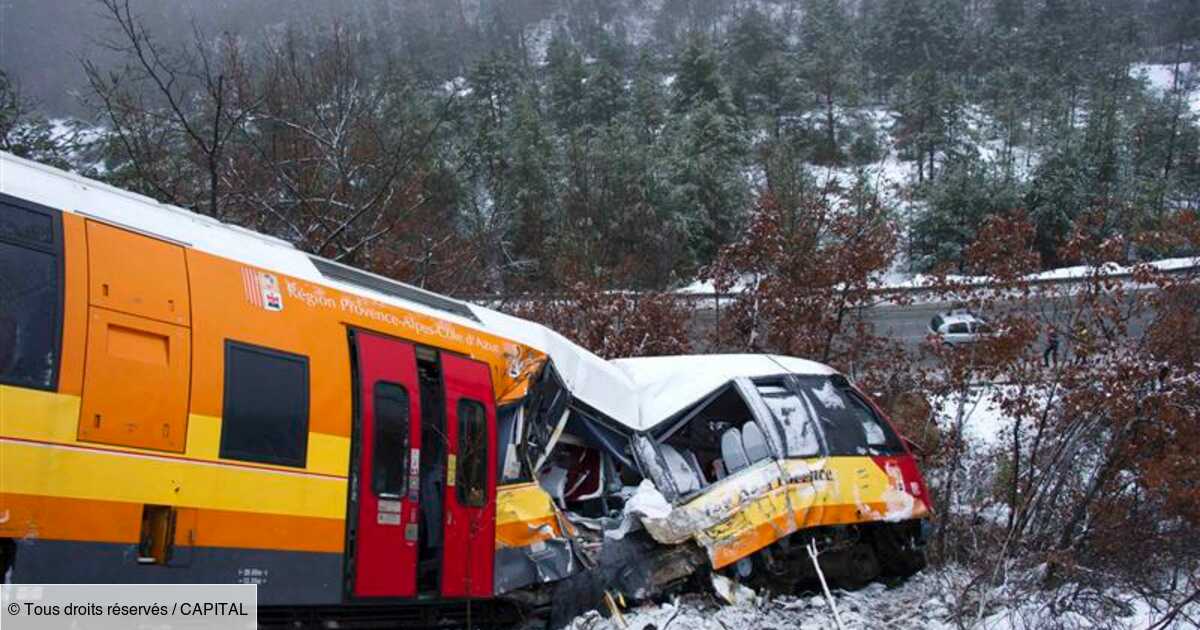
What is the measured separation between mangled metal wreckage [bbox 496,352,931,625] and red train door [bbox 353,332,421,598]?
94cm

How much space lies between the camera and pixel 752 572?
24.5 feet

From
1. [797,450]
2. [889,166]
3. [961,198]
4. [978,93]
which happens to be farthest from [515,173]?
[978,93]

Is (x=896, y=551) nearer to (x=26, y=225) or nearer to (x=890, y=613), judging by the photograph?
(x=890, y=613)

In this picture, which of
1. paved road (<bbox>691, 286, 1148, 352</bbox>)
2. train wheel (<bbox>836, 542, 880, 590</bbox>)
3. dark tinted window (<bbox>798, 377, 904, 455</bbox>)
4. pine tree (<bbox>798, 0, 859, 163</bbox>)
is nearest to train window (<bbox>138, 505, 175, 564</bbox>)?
dark tinted window (<bbox>798, 377, 904, 455</bbox>)

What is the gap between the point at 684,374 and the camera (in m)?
8.47

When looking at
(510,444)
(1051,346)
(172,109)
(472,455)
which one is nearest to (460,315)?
(510,444)

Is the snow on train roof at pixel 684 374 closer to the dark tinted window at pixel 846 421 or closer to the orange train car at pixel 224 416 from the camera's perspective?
the dark tinted window at pixel 846 421

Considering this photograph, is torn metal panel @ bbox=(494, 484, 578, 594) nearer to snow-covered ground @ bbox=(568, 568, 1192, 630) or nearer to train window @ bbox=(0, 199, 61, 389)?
snow-covered ground @ bbox=(568, 568, 1192, 630)

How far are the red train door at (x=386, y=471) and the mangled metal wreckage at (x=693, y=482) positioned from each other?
3.07 feet

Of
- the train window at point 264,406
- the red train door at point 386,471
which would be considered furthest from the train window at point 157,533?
the red train door at point 386,471

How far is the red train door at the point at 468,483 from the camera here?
5.85 meters

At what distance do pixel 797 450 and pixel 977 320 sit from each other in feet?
19.3

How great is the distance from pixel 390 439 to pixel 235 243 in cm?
155

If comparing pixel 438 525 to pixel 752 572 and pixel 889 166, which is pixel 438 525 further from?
pixel 889 166
